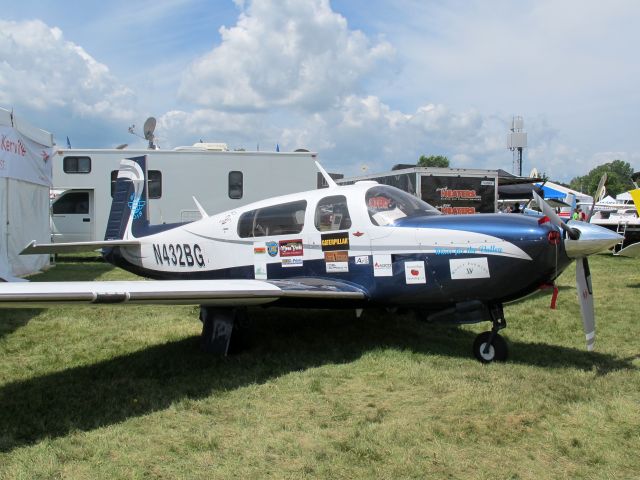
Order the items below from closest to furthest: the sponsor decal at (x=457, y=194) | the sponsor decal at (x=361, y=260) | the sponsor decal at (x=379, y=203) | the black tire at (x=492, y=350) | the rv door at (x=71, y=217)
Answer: the black tire at (x=492, y=350) < the sponsor decal at (x=361, y=260) < the sponsor decal at (x=379, y=203) < the sponsor decal at (x=457, y=194) < the rv door at (x=71, y=217)

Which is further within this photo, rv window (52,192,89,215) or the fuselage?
rv window (52,192,89,215)

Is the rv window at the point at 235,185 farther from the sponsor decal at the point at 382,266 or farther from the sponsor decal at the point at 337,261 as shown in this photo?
the sponsor decal at the point at 382,266

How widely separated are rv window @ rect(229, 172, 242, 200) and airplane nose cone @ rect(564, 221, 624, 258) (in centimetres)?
1104

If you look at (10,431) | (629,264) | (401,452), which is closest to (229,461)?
(401,452)

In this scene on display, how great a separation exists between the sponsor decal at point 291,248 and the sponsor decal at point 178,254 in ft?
4.51

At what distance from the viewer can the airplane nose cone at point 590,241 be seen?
5.03 m

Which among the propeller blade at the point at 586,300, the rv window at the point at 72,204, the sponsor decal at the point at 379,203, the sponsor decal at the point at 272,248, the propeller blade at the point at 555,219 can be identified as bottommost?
the propeller blade at the point at 586,300

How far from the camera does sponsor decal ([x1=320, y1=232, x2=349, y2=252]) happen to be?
6.26 m

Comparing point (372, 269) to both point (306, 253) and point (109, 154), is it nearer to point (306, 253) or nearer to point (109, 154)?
point (306, 253)

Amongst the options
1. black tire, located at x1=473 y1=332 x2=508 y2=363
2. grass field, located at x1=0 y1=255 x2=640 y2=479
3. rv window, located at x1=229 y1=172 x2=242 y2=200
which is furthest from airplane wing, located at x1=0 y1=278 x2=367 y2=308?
rv window, located at x1=229 y1=172 x2=242 y2=200

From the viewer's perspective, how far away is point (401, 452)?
11.9 feet

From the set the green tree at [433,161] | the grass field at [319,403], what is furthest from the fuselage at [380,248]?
the green tree at [433,161]

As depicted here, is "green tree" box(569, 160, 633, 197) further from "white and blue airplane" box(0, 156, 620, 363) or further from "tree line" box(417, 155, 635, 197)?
"white and blue airplane" box(0, 156, 620, 363)

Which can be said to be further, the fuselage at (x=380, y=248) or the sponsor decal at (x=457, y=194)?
the sponsor decal at (x=457, y=194)
